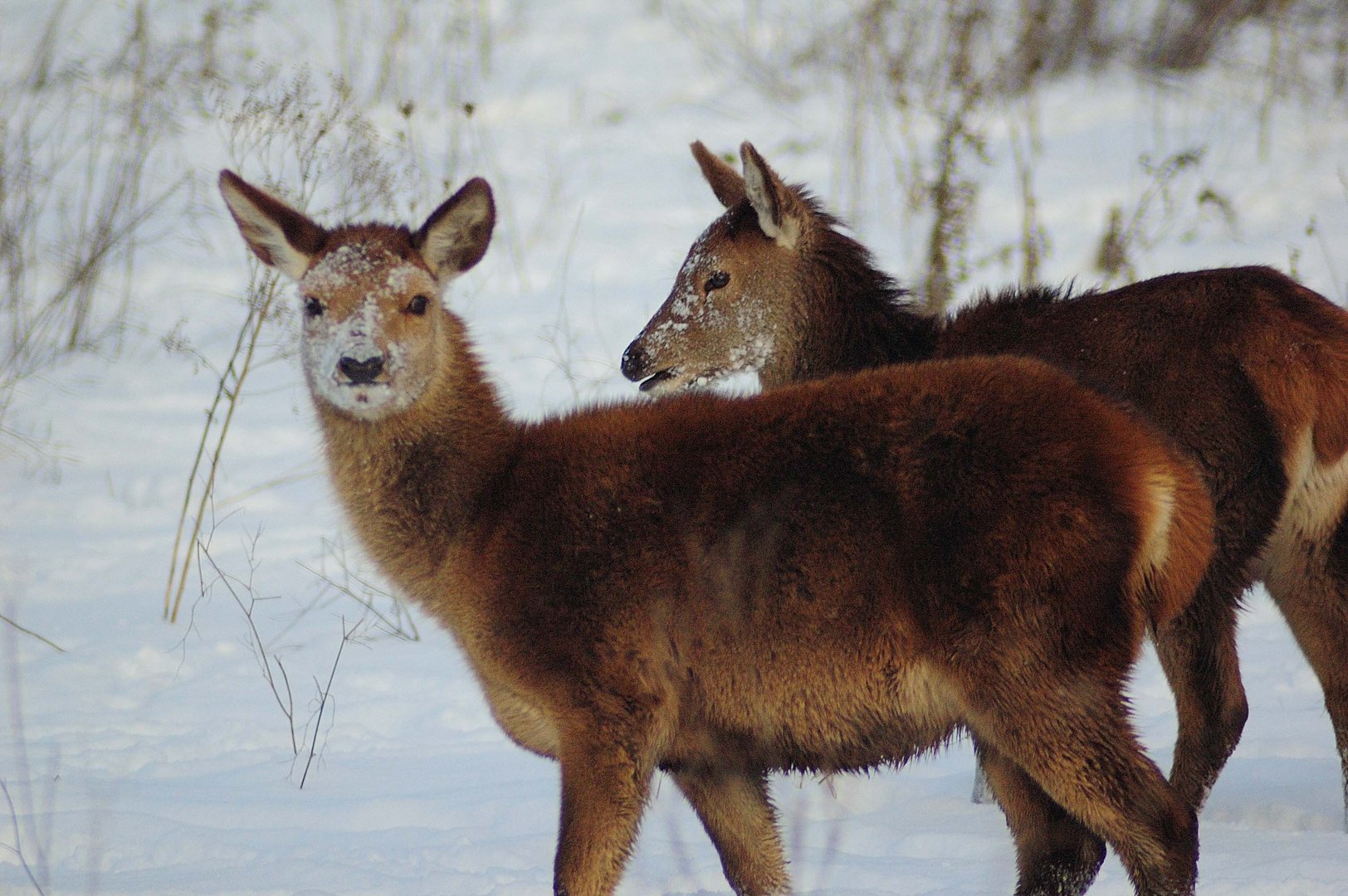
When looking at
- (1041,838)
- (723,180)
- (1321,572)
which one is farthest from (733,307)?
(1041,838)

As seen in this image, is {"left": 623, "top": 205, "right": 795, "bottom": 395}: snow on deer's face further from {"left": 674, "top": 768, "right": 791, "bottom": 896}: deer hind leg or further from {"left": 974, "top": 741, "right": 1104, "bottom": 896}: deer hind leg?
{"left": 974, "top": 741, "right": 1104, "bottom": 896}: deer hind leg

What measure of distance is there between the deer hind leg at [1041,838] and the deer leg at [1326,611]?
1.61 metres

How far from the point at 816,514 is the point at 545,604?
0.83m

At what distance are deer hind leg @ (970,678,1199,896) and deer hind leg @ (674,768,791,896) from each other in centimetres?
97

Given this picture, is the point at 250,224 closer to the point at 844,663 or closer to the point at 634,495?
the point at 634,495

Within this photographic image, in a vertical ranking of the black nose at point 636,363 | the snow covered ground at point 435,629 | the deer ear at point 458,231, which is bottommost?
the snow covered ground at point 435,629

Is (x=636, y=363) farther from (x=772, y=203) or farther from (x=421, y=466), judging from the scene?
(x=421, y=466)

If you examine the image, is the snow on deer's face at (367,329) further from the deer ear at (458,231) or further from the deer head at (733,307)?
the deer head at (733,307)

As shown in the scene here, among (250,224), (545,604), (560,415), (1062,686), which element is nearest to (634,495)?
(545,604)

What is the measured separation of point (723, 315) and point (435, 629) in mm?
2070

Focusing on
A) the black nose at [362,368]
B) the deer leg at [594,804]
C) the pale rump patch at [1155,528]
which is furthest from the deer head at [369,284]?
the pale rump patch at [1155,528]

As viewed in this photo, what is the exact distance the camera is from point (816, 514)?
4.10 metres

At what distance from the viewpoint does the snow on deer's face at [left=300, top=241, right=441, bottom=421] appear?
15.1ft

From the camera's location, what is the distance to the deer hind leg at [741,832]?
15.3 ft
